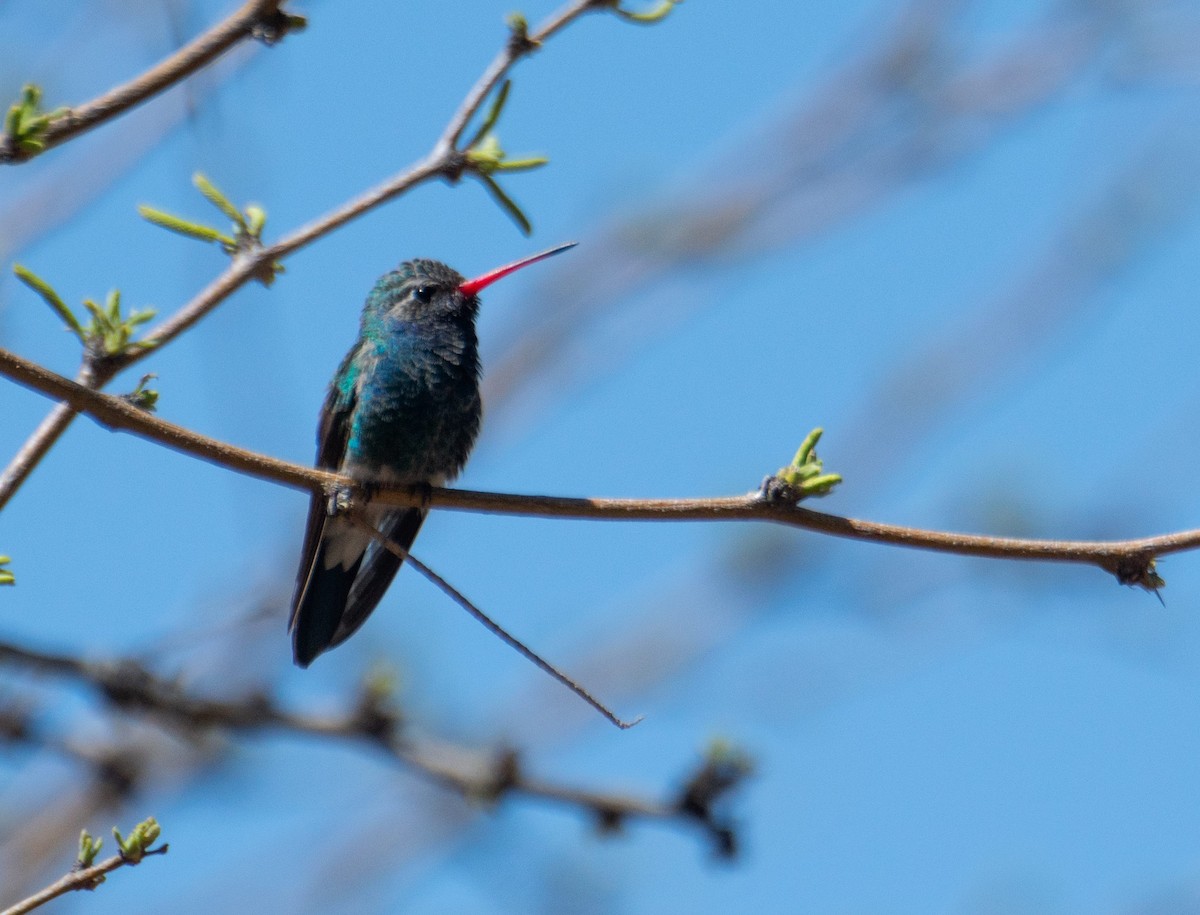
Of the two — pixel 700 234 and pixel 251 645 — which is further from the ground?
pixel 700 234

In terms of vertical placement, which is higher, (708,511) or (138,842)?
(708,511)

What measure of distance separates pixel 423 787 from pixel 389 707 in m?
3.46

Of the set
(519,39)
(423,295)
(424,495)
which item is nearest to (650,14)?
(519,39)

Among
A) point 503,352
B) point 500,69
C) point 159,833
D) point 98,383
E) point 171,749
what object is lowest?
point 159,833

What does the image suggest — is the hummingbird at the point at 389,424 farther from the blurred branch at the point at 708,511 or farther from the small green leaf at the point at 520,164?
the blurred branch at the point at 708,511

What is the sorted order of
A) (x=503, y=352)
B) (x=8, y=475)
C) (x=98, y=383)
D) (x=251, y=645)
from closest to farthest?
(x=8, y=475) → (x=98, y=383) → (x=251, y=645) → (x=503, y=352)

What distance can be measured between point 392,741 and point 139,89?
269 cm

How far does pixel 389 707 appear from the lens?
4832 mm

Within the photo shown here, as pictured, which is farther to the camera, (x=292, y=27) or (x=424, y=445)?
(x=424, y=445)

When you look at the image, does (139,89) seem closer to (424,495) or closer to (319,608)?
(424,495)

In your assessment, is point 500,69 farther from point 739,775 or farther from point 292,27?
point 739,775

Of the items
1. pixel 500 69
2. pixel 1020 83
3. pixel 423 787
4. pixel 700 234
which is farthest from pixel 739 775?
pixel 1020 83

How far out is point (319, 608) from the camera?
517 cm

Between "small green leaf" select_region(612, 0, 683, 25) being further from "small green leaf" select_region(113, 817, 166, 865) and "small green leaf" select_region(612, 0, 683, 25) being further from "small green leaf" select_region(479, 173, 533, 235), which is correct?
"small green leaf" select_region(113, 817, 166, 865)
